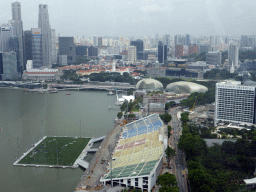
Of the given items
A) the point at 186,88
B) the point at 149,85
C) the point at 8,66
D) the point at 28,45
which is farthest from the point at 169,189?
the point at 28,45

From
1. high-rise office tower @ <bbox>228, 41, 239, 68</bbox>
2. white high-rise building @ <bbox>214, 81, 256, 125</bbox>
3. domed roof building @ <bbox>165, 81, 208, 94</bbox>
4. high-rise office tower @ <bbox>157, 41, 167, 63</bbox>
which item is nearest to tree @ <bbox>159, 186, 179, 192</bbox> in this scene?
white high-rise building @ <bbox>214, 81, 256, 125</bbox>

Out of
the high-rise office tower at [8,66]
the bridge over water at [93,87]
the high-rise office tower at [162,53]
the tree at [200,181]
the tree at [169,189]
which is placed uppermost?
the high-rise office tower at [162,53]

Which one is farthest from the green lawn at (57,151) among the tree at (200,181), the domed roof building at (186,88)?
the domed roof building at (186,88)

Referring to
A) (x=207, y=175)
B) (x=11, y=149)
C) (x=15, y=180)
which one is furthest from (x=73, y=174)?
(x=207, y=175)

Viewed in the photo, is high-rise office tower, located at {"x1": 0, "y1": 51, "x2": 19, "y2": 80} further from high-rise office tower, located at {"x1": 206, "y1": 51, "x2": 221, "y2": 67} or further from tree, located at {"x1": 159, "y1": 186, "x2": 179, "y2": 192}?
tree, located at {"x1": 159, "y1": 186, "x2": 179, "y2": 192}

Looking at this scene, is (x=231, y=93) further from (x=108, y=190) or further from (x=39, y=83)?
(x=39, y=83)

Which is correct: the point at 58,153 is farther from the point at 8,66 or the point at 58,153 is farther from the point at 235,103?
the point at 8,66

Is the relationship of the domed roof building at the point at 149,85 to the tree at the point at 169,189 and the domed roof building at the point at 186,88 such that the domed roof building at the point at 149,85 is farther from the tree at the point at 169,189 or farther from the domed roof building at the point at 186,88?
the tree at the point at 169,189
